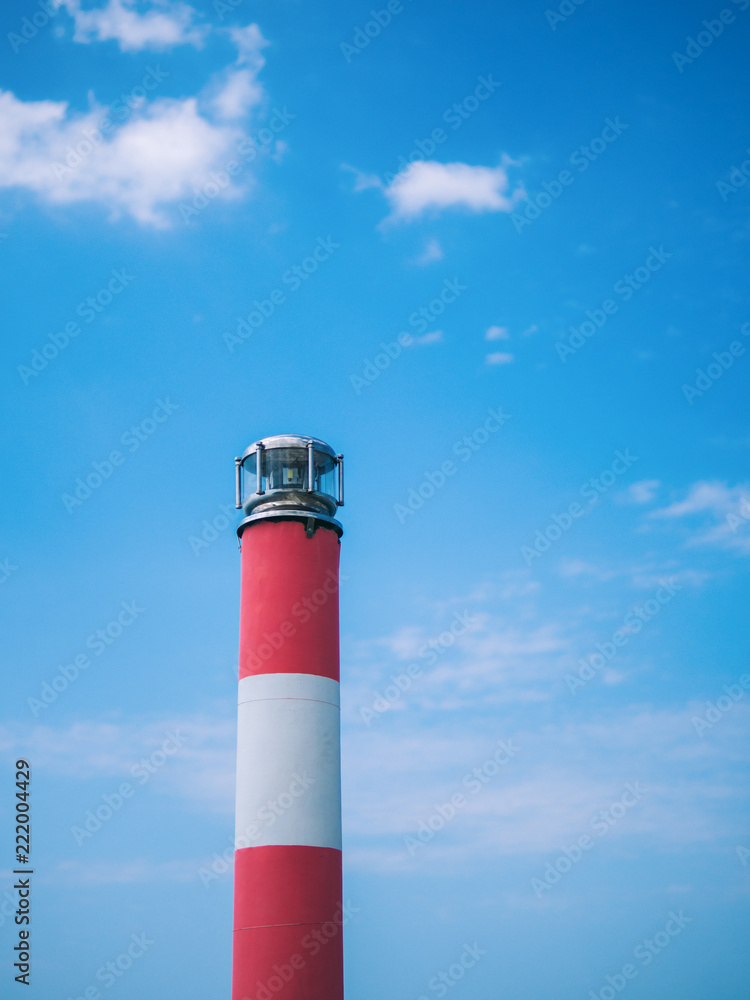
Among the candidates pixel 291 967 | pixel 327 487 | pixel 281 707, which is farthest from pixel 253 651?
pixel 291 967

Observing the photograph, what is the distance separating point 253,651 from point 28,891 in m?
8.67

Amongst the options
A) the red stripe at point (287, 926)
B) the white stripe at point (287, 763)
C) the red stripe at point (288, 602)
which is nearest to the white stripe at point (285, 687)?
the white stripe at point (287, 763)

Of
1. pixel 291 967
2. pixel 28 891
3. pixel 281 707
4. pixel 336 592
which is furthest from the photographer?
pixel 28 891

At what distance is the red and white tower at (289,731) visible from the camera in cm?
1669

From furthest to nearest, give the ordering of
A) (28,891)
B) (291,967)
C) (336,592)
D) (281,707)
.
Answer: (28,891) < (336,592) < (281,707) < (291,967)

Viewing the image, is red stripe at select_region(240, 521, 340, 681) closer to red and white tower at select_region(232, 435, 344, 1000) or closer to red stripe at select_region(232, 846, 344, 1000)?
red and white tower at select_region(232, 435, 344, 1000)

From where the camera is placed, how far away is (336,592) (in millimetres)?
19094

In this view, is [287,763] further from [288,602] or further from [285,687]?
[288,602]

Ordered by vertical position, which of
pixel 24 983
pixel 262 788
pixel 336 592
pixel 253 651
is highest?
pixel 336 592

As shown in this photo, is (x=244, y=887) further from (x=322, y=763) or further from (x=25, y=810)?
(x=25, y=810)

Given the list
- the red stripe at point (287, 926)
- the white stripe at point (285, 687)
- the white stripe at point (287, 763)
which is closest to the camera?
the red stripe at point (287, 926)

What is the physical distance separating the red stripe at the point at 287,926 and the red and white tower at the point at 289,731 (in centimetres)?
2

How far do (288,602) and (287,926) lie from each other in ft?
18.8

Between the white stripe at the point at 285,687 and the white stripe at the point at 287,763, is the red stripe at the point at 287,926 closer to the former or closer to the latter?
the white stripe at the point at 287,763
